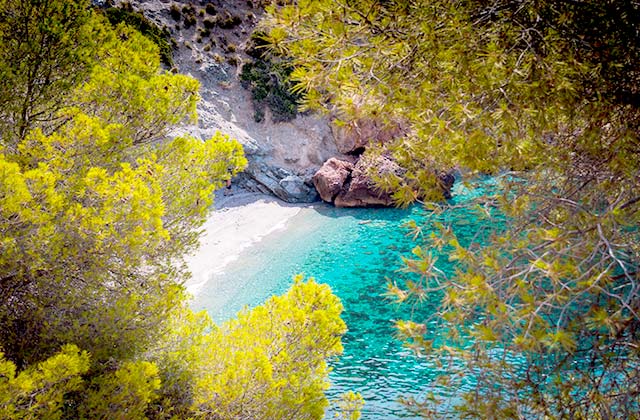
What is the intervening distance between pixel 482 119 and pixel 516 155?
53 centimetres

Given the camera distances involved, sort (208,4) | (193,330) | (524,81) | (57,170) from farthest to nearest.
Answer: (208,4)
(193,330)
(57,170)
(524,81)

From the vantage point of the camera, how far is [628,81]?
286 centimetres

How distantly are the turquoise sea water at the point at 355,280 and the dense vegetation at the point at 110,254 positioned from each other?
2645mm

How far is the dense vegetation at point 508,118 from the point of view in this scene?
2.62m

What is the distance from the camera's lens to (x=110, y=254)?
4.71m

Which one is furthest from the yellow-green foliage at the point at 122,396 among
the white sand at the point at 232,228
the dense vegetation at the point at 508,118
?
the white sand at the point at 232,228

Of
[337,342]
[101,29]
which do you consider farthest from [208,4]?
[337,342]

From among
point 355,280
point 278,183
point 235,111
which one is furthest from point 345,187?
point 355,280

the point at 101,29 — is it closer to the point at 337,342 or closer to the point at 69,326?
the point at 69,326

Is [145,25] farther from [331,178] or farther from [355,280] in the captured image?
[355,280]

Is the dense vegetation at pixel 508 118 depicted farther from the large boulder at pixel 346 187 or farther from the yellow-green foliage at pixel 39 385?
the large boulder at pixel 346 187

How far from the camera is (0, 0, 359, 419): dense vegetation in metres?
4.42

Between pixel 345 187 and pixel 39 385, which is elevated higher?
pixel 39 385

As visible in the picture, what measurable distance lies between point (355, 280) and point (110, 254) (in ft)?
34.8
